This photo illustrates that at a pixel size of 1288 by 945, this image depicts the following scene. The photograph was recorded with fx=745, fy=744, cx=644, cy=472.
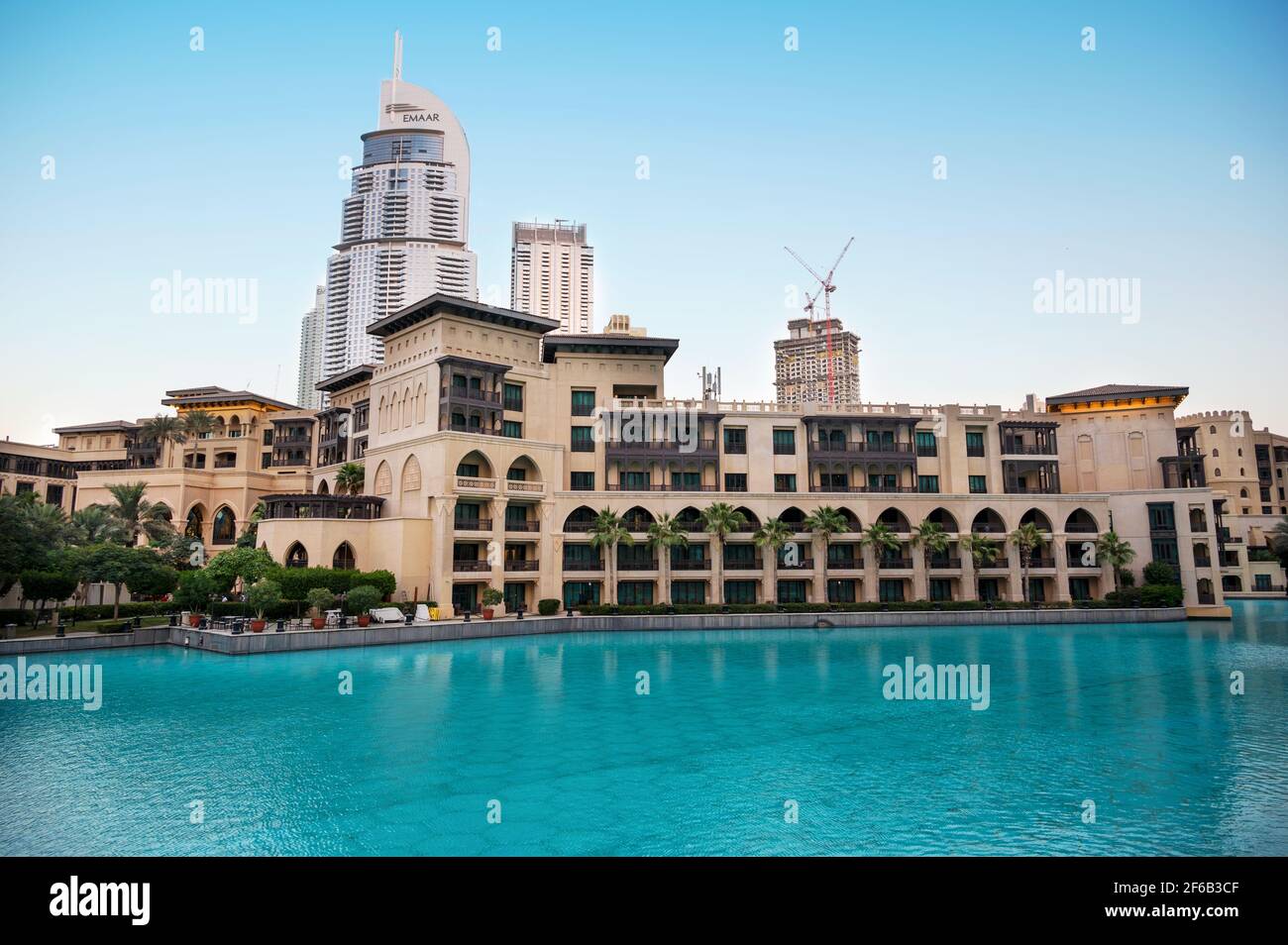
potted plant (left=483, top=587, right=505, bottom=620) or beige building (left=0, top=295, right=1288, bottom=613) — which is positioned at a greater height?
beige building (left=0, top=295, right=1288, bottom=613)

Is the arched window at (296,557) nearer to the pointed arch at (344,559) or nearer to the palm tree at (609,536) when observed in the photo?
the pointed arch at (344,559)

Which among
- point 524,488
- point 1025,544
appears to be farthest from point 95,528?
point 1025,544

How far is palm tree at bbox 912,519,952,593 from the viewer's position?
212ft

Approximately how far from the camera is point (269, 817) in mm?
16641

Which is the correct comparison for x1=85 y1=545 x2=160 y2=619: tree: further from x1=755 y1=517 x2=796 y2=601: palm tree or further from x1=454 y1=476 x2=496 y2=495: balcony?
x1=755 y1=517 x2=796 y2=601: palm tree

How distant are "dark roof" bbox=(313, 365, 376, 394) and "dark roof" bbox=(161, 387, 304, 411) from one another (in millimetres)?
15752

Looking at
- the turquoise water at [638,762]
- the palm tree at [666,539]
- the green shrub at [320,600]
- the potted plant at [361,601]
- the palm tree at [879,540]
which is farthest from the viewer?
the palm tree at [879,540]

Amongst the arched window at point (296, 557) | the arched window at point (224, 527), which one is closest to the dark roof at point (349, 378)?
the arched window at point (224, 527)

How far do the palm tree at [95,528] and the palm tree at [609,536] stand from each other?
35.2 meters

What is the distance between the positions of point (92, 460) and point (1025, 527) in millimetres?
104413

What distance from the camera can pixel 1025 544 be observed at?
66625mm

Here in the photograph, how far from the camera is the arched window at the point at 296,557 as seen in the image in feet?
185

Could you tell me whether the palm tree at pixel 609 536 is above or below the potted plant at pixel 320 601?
above

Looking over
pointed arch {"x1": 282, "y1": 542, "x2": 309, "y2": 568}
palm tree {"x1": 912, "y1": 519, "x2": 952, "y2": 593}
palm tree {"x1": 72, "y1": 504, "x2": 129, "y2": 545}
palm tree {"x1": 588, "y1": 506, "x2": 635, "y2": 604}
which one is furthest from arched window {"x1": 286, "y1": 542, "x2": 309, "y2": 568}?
palm tree {"x1": 912, "y1": 519, "x2": 952, "y2": 593}
